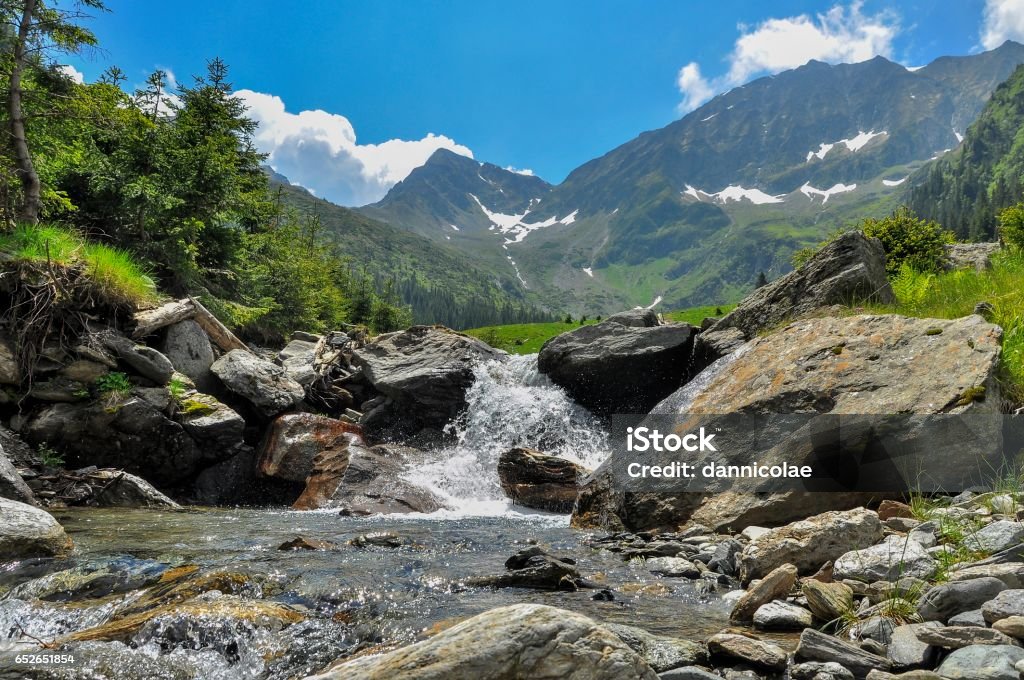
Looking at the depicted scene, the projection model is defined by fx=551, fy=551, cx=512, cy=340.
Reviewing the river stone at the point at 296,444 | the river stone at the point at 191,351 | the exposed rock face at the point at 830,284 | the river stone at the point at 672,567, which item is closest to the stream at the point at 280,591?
the river stone at the point at 672,567

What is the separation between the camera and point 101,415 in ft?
48.4

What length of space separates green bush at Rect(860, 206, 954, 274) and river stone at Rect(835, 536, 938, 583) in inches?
675

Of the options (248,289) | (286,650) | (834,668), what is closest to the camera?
(834,668)

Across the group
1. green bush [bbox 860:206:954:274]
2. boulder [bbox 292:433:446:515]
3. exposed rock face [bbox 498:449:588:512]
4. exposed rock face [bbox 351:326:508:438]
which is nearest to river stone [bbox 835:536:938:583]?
exposed rock face [bbox 498:449:588:512]

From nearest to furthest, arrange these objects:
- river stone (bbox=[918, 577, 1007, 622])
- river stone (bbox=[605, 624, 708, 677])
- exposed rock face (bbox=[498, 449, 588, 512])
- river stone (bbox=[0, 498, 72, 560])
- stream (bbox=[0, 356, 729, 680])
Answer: river stone (bbox=[918, 577, 1007, 622])
river stone (bbox=[605, 624, 708, 677])
stream (bbox=[0, 356, 729, 680])
river stone (bbox=[0, 498, 72, 560])
exposed rock face (bbox=[498, 449, 588, 512])

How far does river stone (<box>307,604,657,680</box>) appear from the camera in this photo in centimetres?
327

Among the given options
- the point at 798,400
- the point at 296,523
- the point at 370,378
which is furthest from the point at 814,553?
the point at 370,378

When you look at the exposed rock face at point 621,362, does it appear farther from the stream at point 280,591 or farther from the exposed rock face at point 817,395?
the stream at point 280,591

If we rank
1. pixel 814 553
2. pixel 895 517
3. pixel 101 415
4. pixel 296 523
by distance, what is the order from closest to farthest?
1. pixel 814 553
2. pixel 895 517
3. pixel 296 523
4. pixel 101 415

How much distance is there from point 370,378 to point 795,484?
18122mm

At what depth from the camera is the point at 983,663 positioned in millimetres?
3617

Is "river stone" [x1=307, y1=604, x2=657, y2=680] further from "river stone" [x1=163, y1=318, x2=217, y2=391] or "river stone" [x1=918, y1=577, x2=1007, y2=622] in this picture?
"river stone" [x1=163, y1=318, x2=217, y2=391]

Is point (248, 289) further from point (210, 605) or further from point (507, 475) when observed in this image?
point (210, 605)

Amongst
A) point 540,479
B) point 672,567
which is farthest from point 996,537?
point 540,479
